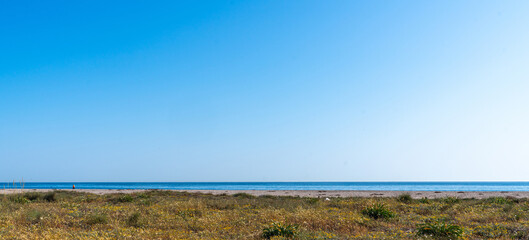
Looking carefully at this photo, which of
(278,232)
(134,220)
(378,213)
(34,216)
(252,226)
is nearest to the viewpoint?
(278,232)

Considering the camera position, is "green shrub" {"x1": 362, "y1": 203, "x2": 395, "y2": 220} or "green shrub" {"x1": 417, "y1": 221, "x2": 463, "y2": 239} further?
"green shrub" {"x1": 362, "y1": 203, "x2": 395, "y2": 220}

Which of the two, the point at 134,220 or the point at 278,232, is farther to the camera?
the point at 134,220

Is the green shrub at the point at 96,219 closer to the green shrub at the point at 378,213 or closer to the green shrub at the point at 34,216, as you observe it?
the green shrub at the point at 34,216

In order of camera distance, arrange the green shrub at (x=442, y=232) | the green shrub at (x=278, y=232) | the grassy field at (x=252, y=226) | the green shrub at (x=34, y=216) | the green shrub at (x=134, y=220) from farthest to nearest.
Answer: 1. the green shrub at (x=134, y=220)
2. the green shrub at (x=34, y=216)
3. the green shrub at (x=278, y=232)
4. the grassy field at (x=252, y=226)
5. the green shrub at (x=442, y=232)

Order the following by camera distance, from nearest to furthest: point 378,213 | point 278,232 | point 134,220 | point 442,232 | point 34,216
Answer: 1. point 442,232
2. point 278,232
3. point 34,216
4. point 134,220
5. point 378,213

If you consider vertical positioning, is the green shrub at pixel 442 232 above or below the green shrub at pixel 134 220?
above

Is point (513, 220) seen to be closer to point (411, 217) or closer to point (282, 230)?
point (411, 217)

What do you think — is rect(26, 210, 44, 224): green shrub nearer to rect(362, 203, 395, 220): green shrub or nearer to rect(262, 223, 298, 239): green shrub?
rect(262, 223, 298, 239): green shrub

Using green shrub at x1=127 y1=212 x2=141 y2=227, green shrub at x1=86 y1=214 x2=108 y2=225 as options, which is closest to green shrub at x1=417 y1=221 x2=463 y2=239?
green shrub at x1=127 y1=212 x2=141 y2=227

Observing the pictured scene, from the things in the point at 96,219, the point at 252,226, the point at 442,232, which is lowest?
the point at 252,226

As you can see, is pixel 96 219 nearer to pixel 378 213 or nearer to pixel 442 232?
pixel 378 213

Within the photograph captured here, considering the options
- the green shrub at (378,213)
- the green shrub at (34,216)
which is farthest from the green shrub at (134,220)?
the green shrub at (378,213)

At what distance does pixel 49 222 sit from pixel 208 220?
212 inches

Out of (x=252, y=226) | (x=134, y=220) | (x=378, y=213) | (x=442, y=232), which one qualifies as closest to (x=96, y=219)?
(x=134, y=220)
